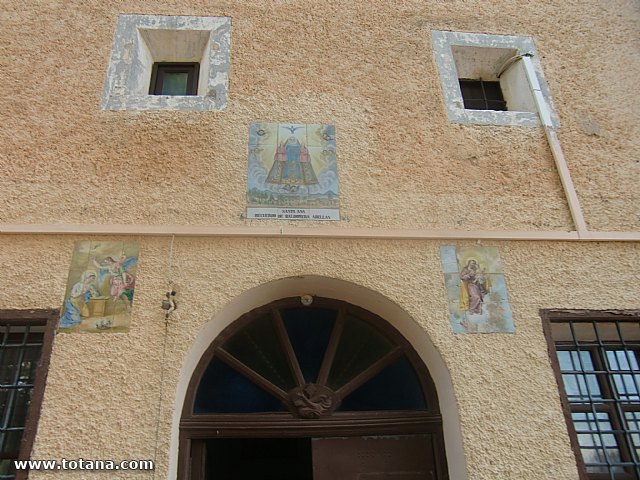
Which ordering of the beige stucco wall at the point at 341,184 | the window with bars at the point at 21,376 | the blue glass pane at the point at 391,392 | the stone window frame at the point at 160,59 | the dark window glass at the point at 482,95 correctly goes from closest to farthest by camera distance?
1. the window with bars at the point at 21,376
2. the beige stucco wall at the point at 341,184
3. the blue glass pane at the point at 391,392
4. the stone window frame at the point at 160,59
5. the dark window glass at the point at 482,95

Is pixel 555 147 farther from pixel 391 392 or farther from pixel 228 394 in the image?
pixel 228 394

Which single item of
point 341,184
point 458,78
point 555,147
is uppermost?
point 458,78

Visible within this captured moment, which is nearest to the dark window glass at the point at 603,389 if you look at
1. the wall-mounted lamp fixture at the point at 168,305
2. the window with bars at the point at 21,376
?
the wall-mounted lamp fixture at the point at 168,305

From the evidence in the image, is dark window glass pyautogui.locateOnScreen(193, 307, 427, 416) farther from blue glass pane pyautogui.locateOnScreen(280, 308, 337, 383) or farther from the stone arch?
the stone arch

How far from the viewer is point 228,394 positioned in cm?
383


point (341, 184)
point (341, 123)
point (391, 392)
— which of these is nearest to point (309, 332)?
point (391, 392)

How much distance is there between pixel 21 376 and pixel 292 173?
2.32 metres

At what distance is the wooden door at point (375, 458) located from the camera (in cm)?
364

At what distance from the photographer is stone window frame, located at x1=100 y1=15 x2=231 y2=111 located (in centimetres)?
443

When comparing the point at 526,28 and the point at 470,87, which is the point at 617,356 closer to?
the point at 470,87

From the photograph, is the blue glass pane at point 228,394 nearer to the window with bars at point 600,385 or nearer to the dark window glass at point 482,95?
the window with bars at point 600,385

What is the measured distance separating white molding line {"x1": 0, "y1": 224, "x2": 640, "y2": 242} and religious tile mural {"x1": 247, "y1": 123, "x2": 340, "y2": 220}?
0.16 m

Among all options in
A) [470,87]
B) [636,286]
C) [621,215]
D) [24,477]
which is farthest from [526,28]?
[24,477]

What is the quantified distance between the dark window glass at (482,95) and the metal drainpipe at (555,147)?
0.35m
